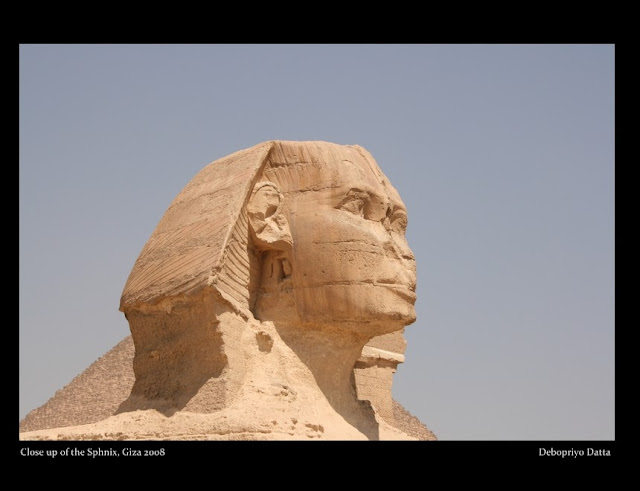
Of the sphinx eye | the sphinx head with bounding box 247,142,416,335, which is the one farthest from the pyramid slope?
the sphinx eye

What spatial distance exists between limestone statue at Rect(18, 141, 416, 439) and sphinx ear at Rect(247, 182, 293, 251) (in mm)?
12

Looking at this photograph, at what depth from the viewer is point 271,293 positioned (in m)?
13.2

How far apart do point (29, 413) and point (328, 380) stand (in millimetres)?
63822

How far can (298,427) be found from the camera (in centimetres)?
1216

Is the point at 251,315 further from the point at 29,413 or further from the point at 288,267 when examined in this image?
the point at 29,413

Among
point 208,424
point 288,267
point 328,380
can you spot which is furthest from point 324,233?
point 208,424

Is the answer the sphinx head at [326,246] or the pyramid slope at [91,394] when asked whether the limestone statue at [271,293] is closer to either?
the sphinx head at [326,246]

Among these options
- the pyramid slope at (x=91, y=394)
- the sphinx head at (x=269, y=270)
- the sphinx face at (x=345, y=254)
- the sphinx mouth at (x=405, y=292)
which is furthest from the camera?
the pyramid slope at (x=91, y=394)

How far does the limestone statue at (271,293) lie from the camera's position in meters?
12.4

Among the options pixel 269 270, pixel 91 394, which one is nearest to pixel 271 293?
pixel 269 270

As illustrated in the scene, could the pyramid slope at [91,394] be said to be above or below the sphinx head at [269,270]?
below

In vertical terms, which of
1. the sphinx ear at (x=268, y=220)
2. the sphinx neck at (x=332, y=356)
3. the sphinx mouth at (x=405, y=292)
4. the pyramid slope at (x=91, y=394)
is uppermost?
the sphinx ear at (x=268, y=220)

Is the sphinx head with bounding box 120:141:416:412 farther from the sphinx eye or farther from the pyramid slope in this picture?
the pyramid slope

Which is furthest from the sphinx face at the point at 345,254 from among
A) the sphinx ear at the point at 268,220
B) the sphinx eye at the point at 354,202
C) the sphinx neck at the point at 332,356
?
the sphinx neck at the point at 332,356
